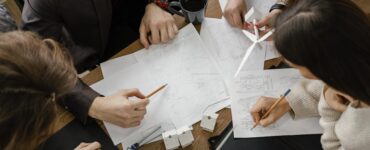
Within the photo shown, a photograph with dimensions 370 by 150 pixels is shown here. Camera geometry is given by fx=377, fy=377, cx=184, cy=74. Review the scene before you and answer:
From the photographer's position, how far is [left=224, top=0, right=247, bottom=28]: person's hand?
4.01 ft

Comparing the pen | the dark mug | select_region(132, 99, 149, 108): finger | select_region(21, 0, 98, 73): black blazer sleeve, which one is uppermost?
select_region(21, 0, 98, 73): black blazer sleeve

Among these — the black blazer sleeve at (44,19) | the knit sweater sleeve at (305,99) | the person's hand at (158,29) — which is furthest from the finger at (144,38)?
the knit sweater sleeve at (305,99)

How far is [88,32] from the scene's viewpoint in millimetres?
1301

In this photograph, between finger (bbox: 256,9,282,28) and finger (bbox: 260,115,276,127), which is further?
finger (bbox: 256,9,282,28)

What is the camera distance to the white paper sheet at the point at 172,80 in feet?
3.55

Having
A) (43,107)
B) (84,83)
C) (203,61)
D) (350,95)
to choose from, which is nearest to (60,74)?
(43,107)

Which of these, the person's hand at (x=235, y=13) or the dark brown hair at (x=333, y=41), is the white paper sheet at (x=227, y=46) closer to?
the person's hand at (x=235, y=13)

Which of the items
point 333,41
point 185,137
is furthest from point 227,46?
point 333,41

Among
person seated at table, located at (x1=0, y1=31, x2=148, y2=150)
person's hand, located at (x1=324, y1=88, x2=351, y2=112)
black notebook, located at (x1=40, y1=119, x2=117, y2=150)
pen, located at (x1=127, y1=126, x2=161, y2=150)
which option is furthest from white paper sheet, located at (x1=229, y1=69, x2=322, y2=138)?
person seated at table, located at (x1=0, y1=31, x2=148, y2=150)

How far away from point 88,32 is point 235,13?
0.51 metres

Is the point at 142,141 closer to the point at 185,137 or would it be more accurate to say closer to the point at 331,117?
the point at 185,137

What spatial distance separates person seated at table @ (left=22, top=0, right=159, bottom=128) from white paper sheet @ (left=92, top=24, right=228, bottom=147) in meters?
0.04

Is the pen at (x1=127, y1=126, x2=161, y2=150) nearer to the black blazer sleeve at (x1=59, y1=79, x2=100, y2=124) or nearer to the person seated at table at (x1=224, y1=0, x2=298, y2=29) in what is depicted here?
the black blazer sleeve at (x1=59, y1=79, x2=100, y2=124)

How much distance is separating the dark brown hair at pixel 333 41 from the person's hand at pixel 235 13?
15.5 inches
